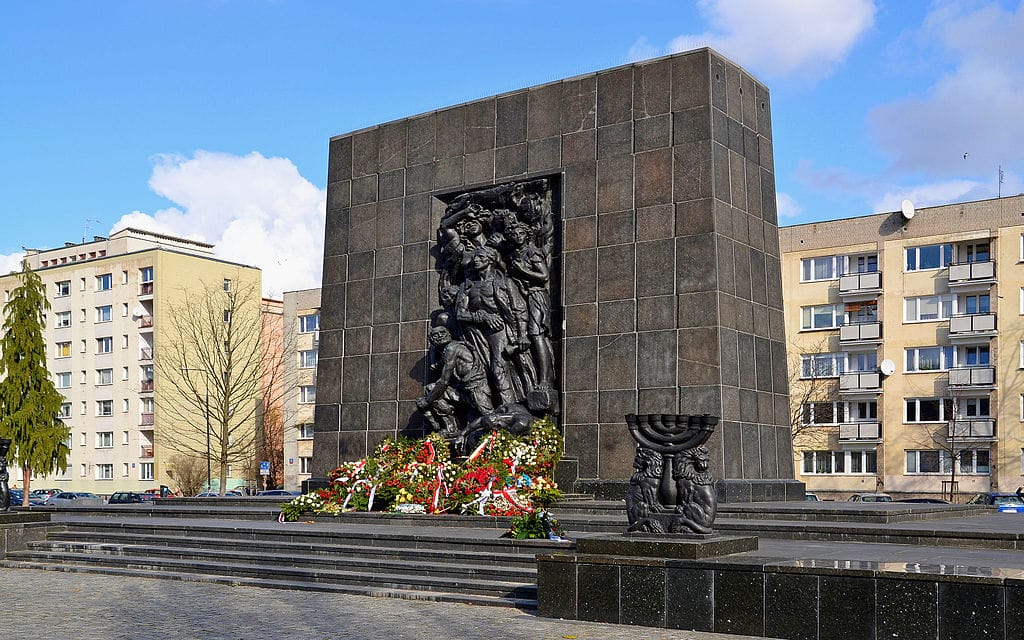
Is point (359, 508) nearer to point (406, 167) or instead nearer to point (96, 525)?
point (96, 525)

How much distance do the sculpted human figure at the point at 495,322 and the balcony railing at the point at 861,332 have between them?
32820 mm

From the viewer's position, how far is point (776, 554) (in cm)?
1220

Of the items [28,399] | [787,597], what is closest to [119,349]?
[28,399]

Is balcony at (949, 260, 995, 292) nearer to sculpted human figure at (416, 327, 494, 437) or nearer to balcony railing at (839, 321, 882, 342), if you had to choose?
balcony railing at (839, 321, 882, 342)

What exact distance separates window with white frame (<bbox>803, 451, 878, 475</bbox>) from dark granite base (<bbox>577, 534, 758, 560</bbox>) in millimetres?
40003

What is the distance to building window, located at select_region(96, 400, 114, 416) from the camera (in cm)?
6762

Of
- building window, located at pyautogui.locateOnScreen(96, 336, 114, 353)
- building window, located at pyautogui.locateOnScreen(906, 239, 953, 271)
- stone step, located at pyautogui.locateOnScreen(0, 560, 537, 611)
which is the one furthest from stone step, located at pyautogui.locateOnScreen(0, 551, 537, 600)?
building window, located at pyautogui.locateOnScreen(96, 336, 114, 353)

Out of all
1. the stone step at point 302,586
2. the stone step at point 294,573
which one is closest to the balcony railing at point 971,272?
the stone step at point 294,573

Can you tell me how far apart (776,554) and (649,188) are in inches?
370

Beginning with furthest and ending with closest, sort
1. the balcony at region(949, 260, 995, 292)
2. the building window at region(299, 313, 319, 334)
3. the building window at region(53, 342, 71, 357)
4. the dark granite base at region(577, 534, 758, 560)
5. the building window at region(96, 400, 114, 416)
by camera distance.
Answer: the building window at region(53, 342, 71, 357)
the building window at region(96, 400, 114, 416)
the building window at region(299, 313, 319, 334)
the balcony at region(949, 260, 995, 292)
the dark granite base at region(577, 534, 758, 560)

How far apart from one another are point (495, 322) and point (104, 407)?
174ft

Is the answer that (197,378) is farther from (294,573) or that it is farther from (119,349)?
(294,573)

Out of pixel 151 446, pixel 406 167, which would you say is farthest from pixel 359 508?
pixel 151 446

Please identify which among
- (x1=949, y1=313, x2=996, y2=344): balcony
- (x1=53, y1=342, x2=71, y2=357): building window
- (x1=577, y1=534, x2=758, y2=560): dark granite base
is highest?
(x1=53, y1=342, x2=71, y2=357): building window
